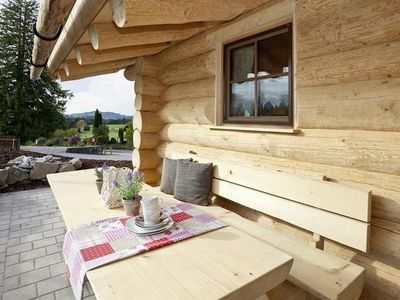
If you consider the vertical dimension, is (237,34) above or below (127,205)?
above

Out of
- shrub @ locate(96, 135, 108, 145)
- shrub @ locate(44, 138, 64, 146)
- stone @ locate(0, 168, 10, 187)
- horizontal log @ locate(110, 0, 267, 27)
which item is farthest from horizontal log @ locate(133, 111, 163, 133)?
shrub @ locate(44, 138, 64, 146)

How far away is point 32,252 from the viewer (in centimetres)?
288

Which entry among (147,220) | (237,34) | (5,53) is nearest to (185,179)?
(147,220)

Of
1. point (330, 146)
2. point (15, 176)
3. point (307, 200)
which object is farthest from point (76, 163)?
point (330, 146)

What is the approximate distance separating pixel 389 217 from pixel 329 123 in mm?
721

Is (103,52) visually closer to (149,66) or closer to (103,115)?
(149,66)

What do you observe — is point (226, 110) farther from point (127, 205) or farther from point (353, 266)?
point (353, 266)

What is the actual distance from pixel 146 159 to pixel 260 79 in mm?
2403

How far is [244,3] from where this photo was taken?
230 cm

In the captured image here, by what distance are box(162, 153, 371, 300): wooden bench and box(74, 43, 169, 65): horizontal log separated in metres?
2.17

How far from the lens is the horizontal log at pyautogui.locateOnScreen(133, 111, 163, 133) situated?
409cm

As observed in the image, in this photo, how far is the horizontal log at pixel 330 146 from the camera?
A: 1.60 meters

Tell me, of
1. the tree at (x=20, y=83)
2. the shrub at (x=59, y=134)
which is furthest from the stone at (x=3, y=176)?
the tree at (x=20, y=83)

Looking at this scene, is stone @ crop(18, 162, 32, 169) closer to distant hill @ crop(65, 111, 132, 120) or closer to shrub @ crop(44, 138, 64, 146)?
shrub @ crop(44, 138, 64, 146)
